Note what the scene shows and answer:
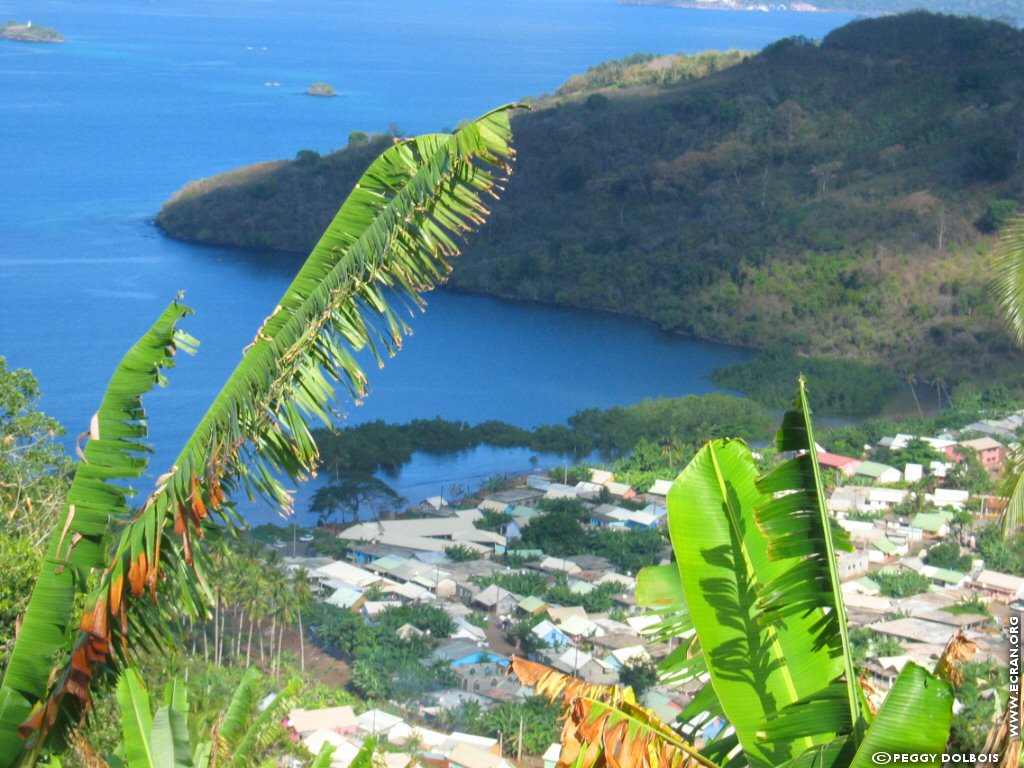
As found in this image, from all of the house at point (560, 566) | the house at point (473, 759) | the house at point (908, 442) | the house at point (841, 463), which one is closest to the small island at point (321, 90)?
the house at point (908, 442)

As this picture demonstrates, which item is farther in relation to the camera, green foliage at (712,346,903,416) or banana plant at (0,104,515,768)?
green foliage at (712,346,903,416)

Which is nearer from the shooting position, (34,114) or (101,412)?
(101,412)

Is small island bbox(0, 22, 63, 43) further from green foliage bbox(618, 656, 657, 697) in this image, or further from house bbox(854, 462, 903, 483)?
green foliage bbox(618, 656, 657, 697)

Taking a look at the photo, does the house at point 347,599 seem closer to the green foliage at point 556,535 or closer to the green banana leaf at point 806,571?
the green foliage at point 556,535

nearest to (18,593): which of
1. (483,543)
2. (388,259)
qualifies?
(388,259)

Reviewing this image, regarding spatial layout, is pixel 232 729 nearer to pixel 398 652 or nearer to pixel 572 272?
pixel 398 652

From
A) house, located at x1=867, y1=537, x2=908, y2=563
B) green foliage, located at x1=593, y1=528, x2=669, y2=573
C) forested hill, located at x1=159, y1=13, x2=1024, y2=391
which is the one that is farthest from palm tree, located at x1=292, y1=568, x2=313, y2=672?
forested hill, located at x1=159, y1=13, x2=1024, y2=391
